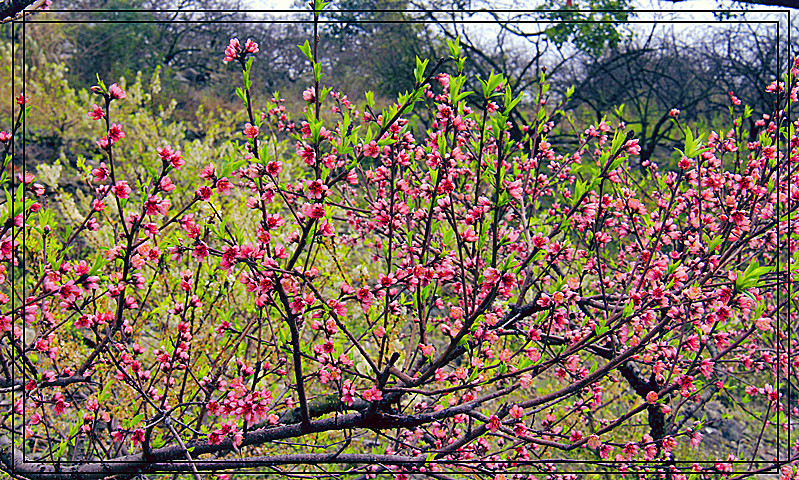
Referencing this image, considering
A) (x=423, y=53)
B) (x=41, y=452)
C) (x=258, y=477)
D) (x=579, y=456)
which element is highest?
(x=423, y=53)

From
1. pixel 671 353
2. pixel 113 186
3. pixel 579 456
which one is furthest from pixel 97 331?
pixel 579 456

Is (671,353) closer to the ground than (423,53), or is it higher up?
closer to the ground

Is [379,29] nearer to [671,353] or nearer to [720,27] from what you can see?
[720,27]

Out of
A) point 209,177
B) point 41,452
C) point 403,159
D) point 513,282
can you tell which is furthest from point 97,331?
point 41,452

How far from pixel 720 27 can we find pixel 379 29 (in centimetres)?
810

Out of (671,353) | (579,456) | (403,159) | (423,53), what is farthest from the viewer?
(423,53)

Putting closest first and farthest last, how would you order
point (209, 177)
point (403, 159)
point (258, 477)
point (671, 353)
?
point (209, 177) → point (403, 159) → point (671, 353) → point (258, 477)

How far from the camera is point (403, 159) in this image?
2090mm

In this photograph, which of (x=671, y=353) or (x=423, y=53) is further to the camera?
(x=423, y=53)

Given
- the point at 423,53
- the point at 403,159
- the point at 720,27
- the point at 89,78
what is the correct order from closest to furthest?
the point at 403,159 < the point at 720,27 < the point at 423,53 < the point at 89,78

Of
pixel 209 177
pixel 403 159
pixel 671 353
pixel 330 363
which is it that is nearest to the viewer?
pixel 209 177

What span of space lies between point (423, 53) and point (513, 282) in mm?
12015

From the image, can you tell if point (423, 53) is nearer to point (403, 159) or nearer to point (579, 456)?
point (579, 456)

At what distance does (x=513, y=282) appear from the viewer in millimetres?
1726
